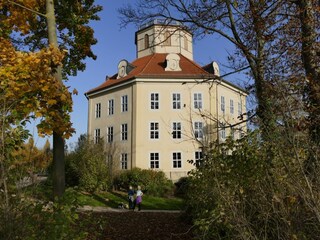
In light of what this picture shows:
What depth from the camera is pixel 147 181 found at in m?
31.1

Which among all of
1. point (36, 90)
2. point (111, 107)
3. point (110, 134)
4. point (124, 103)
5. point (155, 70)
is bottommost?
point (36, 90)

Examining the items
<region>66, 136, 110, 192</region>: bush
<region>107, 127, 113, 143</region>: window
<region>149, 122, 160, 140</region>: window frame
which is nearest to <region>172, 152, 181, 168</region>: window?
<region>149, 122, 160, 140</region>: window frame

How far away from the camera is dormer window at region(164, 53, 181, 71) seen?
125 ft

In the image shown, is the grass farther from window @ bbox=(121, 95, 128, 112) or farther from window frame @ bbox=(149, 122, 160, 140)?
window @ bbox=(121, 95, 128, 112)

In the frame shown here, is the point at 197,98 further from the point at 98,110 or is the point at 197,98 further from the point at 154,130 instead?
the point at 98,110

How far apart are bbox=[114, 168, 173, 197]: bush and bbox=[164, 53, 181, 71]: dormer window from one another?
11.4 meters

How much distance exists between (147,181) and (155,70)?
12428 mm

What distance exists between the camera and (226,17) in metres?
10.3

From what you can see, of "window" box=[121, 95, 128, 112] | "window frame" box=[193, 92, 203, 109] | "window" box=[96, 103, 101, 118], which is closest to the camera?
"window frame" box=[193, 92, 203, 109]

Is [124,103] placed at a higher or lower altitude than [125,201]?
higher

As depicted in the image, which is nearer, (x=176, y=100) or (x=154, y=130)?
(x=154, y=130)

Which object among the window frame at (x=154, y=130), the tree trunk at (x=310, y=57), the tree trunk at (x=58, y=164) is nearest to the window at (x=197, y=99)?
the window frame at (x=154, y=130)

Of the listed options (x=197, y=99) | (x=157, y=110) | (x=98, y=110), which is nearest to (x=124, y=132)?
(x=157, y=110)

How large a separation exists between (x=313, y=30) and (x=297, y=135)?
13.1 feet
